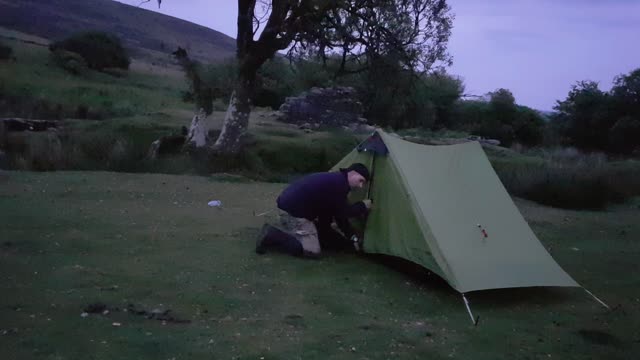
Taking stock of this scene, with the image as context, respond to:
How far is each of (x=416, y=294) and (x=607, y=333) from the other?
191 centimetres

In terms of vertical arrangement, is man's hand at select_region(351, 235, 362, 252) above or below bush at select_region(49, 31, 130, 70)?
below

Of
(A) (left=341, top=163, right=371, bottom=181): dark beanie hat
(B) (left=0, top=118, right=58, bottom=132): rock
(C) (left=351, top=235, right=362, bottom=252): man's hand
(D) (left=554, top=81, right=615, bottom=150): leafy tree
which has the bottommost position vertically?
(B) (left=0, top=118, right=58, bottom=132): rock

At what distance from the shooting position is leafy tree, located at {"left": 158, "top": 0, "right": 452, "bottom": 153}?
1606 centimetres

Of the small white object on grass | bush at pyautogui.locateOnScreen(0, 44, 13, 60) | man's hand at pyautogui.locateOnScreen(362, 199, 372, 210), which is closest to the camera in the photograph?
man's hand at pyautogui.locateOnScreen(362, 199, 372, 210)

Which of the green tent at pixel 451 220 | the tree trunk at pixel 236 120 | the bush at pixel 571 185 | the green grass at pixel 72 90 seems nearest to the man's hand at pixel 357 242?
the green tent at pixel 451 220

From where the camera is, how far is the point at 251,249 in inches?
341

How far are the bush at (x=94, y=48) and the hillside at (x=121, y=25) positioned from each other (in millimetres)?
6538

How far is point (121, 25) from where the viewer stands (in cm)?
6366

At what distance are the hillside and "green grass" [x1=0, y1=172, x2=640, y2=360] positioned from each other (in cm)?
3672

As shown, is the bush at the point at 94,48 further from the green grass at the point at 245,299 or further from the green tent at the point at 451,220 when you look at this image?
the green tent at the point at 451,220

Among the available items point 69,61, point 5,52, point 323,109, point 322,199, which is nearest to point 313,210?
point 322,199

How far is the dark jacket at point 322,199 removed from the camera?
8141mm

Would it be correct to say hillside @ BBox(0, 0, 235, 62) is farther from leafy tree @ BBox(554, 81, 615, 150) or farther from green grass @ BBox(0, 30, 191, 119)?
leafy tree @ BBox(554, 81, 615, 150)

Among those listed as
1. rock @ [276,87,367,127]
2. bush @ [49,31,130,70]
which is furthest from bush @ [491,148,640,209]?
bush @ [49,31,130,70]
